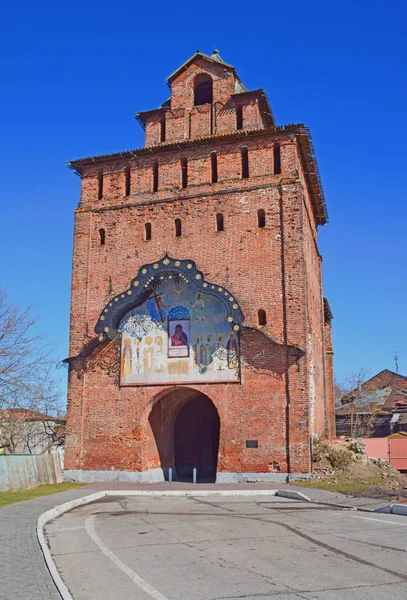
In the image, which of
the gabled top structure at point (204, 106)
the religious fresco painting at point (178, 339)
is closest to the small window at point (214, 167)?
the gabled top structure at point (204, 106)

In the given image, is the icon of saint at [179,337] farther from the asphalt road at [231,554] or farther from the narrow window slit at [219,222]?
the asphalt road at [231,554]

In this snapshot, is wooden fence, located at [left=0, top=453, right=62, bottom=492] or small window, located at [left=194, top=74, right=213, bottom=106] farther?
small window, located at [left=194, top=74, right=213, bottom=106]

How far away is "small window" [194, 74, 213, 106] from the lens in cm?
2680

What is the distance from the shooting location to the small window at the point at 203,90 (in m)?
26.8

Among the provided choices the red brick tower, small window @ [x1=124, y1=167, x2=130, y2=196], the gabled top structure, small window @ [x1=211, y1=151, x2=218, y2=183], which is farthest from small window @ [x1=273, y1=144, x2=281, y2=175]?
small window @ [x1=124, y1=167, x2=130, y2=196]

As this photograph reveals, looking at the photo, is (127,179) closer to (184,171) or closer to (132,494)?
(184,171)

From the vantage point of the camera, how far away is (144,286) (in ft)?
76.0

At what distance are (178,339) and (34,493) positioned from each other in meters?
7.48

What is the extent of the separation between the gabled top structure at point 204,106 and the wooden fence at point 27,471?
14.0 m

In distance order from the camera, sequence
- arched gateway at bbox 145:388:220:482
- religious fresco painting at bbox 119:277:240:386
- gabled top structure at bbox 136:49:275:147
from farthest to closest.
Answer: gabled top structure at bbox 136:49:275:147 → arched gateway at bbox 145:388:220:482 → religious fresco painting at bbox 119:277:240:386

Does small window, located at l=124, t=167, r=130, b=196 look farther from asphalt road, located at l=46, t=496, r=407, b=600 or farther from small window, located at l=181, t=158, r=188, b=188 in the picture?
asphalt road, located at l=46, t=496, r=407, b=600

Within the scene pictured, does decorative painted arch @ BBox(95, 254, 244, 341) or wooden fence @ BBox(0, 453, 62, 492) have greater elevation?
decorative painted arch @ BBox(95, 254, 244, 341)

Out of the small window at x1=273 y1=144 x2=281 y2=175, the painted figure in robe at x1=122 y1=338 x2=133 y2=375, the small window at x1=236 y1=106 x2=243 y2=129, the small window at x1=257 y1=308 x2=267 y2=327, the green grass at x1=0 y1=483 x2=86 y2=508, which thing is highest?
the small window at x1=236 y1=106 x2=243 y2=129

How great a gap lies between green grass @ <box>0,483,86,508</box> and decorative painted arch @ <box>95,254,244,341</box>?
5617mm
